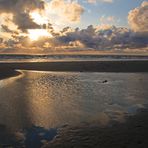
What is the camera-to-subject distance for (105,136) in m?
14.3

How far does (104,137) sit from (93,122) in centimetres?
312

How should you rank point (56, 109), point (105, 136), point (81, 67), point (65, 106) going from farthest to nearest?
point (81, 67) < point (65, 106) < point (56, 109) < point (105, 136)

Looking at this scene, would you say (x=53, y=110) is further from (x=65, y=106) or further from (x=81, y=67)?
(x=81, y=67)

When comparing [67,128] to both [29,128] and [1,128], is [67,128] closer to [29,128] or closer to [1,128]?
[29,128]

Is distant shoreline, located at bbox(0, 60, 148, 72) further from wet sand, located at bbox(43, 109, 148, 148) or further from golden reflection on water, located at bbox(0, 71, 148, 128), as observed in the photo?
wet sand, located at bbox(43, 109, 148, 148)

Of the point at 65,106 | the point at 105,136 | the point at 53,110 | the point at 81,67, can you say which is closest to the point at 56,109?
the point at 53,110

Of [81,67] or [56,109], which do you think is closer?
[56,109]

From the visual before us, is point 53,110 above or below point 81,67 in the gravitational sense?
below

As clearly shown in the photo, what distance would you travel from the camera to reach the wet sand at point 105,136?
13.0 m

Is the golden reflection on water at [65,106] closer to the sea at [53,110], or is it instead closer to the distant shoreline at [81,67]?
the sea at [53,110]

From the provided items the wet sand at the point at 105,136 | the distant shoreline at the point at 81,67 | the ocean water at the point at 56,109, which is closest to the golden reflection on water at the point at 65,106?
the ocean water at the point at 56,109

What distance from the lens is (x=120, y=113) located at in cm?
1961

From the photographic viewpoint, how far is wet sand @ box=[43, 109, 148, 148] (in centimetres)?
1302

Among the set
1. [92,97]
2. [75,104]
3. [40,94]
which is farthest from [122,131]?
[40,94]
